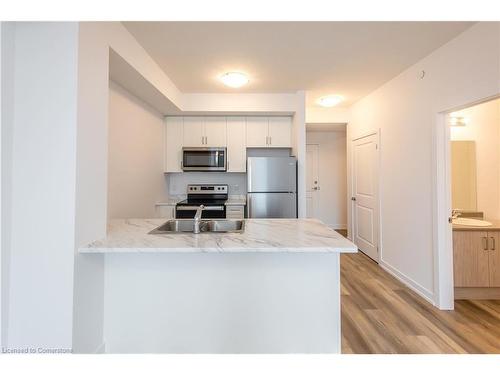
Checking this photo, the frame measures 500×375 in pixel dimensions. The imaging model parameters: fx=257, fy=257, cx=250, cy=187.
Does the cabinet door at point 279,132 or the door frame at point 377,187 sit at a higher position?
the cabinet door at point 279,132

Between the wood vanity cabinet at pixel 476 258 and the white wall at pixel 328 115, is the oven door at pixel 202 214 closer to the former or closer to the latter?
the white wall at pixel 328 115

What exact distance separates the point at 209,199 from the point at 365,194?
245 cm

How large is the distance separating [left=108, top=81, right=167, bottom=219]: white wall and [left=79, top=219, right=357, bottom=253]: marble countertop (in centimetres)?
81

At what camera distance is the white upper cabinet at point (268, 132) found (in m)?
3.90

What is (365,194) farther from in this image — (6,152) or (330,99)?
(6,152)

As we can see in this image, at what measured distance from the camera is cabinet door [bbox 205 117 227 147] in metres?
3.88

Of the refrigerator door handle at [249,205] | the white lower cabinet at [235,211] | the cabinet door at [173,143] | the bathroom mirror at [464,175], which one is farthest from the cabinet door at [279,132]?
the bathroom mirror at [464,175]

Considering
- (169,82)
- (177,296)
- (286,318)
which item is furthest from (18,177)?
(169,82)

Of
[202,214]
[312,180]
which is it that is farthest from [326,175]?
[202,214]

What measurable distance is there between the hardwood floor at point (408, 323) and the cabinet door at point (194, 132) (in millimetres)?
2769

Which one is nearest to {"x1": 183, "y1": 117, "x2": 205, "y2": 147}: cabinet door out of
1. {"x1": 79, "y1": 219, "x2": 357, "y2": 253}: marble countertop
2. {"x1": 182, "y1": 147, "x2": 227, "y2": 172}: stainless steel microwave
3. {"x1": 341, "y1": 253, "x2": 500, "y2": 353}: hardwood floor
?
{"x1": 182, "y1": 147, "x2": 227, "y2": 172}: stainless steel microwave

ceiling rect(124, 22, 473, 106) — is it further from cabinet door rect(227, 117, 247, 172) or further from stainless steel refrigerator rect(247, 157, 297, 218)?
stainless steel refrigerator rect(247, 157, 297, 218)

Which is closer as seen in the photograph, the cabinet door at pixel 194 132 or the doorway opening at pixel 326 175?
the cabinet door at pixel 194 132

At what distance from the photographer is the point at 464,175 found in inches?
125
